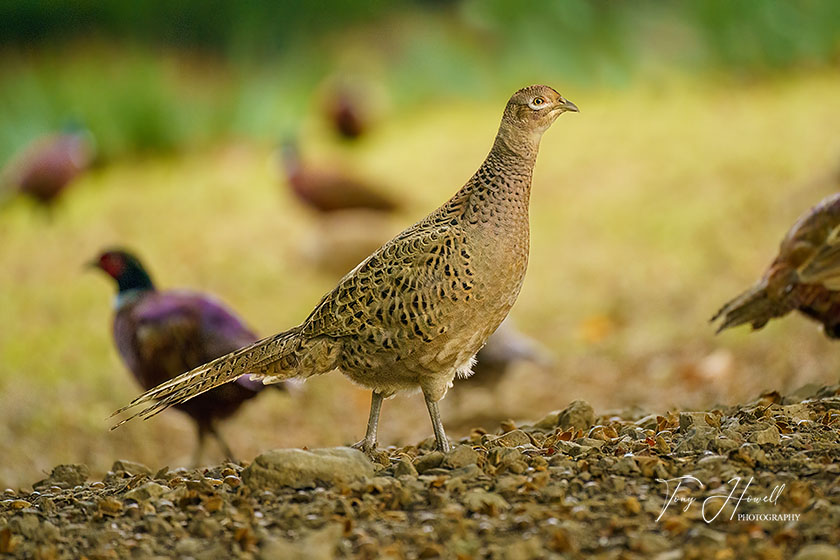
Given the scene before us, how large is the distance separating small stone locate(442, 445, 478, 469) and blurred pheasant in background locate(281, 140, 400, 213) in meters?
6.04

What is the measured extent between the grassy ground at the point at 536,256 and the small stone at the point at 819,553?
3284 millimetres

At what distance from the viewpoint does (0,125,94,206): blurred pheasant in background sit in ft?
29.9

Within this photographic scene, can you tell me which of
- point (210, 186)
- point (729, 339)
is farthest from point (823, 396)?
point (210, 186)

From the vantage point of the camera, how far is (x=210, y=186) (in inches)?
402

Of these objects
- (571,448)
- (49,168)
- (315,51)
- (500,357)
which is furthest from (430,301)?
(315,51)

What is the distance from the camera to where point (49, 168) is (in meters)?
9.10

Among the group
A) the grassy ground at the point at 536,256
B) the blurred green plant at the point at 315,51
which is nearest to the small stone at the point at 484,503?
the grassy ground at the point at 536,256

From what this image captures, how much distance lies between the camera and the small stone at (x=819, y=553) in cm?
237

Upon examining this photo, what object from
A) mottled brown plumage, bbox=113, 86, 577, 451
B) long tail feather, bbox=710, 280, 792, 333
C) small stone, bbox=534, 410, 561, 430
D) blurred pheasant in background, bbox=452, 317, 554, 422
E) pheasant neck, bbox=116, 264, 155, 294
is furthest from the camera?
blurred pheasant in background, bbox=452, 317, 554, 422

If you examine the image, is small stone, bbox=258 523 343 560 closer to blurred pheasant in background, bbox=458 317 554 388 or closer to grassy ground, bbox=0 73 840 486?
grassy ground, bbox=0 73 840 486

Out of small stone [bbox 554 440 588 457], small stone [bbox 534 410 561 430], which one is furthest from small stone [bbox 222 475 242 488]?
small stone [bbox 534 410 561 430]

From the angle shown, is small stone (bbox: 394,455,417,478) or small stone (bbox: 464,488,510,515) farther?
small stone (bbox: 394,455,417,478)

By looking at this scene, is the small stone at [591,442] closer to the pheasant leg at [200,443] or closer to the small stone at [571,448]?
the small stone at [571,448]

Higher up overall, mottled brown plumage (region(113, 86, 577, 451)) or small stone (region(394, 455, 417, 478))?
mottled brown plumage (region(113, 86, 577, 451))
